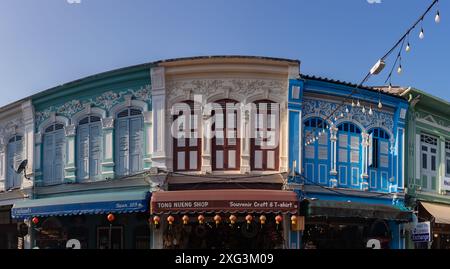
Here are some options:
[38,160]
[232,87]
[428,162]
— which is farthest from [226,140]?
[428,162]

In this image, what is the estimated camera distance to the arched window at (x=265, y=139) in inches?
480

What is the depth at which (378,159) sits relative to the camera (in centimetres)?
1349

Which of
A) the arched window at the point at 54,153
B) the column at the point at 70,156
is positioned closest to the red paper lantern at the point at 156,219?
the column at the point at 70,156

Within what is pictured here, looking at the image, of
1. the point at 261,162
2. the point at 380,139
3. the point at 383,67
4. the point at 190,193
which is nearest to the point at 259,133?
the point at 261,162

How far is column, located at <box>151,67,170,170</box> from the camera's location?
40.0 ft

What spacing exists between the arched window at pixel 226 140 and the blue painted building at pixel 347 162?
1584 millimetres

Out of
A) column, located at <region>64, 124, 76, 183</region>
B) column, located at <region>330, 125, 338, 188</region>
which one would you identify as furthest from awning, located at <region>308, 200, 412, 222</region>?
column, located at <region>64, 124, 76, 183</region>

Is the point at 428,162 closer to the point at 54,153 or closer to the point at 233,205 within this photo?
the point at 233,205

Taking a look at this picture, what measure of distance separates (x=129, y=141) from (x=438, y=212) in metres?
10.5

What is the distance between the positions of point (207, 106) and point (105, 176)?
383 centimetres

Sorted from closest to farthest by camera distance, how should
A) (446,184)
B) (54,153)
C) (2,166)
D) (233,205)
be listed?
1. (233,205)
2. (54,153)
3. (446,184)
4. (2,166)

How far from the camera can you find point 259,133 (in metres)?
12.2

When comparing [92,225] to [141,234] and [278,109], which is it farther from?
[278,109]

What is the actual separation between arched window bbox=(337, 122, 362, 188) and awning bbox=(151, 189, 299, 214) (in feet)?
7.70
